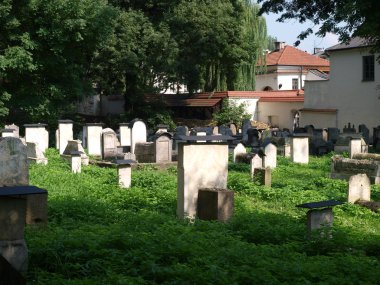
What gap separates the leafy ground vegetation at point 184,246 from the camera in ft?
18.6

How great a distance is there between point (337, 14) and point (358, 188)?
8432 mm

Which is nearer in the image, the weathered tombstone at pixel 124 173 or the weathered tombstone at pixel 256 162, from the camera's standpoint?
the weathered tombstone at pixel 124 173

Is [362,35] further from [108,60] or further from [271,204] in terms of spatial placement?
[108,60]

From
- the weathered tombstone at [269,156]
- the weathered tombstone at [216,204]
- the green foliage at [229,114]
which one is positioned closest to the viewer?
the weathered tombstone at [216,204]

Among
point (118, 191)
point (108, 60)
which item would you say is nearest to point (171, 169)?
point (118, 191)

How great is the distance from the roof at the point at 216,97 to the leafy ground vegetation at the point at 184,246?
28.0m

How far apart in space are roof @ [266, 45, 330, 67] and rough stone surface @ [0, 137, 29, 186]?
4403 centimetres

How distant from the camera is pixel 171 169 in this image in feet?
60.6

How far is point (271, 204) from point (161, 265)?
6.67 m

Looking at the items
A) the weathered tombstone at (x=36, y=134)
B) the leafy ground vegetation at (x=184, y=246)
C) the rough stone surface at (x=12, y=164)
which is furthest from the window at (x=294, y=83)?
the rough stone surface at (x=12, y=164)

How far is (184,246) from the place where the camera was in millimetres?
6539

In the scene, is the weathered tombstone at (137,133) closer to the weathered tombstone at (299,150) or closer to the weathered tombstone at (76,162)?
the weathered tombstone at (76,162)

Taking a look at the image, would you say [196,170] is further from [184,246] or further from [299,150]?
[299,150]

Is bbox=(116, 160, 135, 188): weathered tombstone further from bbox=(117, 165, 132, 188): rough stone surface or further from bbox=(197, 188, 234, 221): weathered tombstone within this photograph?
bbox=(197, 188, 234, 221): weathered tombstone
